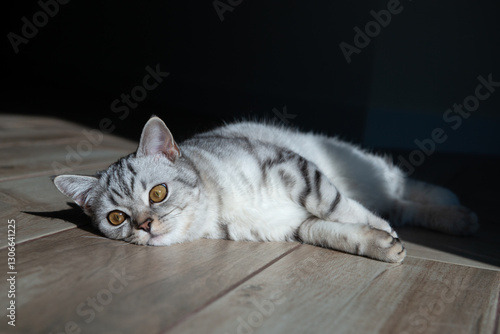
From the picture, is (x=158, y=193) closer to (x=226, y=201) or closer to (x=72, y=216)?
(x=226, y=201)

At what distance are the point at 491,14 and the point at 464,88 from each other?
48cm

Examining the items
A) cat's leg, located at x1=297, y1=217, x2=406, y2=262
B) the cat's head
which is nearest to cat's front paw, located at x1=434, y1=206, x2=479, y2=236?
cat's leg, located at x1=297, y1=217, x2=406, y2=262

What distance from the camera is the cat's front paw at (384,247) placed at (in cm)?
151

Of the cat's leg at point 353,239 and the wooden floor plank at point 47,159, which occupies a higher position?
the wooden floor plank at point 47,159

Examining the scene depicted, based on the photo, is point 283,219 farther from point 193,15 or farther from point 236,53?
point 193,15

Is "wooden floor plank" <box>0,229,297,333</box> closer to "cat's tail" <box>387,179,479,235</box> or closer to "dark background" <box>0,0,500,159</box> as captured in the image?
"cat's tail" <box>387,179,479,235</box>

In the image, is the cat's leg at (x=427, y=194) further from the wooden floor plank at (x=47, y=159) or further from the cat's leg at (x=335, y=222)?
the wooden floor plank at (x=47, y=159)

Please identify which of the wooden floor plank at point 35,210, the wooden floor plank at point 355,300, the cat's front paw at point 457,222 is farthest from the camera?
the cat's front paw at point 457,222

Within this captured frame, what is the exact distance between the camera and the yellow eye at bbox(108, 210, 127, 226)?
163 centimetres

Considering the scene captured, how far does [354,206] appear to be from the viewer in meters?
1.74

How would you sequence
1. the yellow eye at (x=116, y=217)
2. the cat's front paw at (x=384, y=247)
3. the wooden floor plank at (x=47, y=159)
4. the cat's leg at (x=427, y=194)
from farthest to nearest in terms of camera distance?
the wooden floor plank at (x=47, y=159) < the cat's leg at (x=427, y=194) < the yellow eye at (x=116, y=217) < the cat's front paw at (x=384, y=247)

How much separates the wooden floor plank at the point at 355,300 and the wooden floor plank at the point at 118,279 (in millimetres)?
71

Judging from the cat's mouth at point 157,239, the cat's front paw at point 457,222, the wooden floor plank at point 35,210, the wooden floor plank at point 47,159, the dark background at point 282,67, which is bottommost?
the cat's front paw at point 457,222

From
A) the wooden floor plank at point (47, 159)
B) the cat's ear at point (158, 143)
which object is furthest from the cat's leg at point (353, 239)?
the wooden floor plank at point (47, 159)
